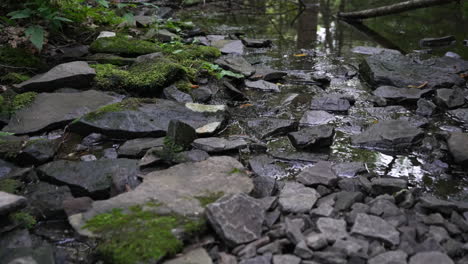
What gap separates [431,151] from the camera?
348 centimetres

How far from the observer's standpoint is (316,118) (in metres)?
4.18

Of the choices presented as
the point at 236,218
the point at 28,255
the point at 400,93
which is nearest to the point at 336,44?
the point at 400,93

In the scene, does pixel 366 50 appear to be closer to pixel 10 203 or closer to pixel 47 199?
pixel 47 199

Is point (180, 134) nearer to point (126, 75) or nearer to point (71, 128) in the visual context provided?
point (71, 128)

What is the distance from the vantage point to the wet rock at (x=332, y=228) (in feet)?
7.61

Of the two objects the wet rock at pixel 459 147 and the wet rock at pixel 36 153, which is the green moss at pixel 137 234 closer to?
the wet rock at pixel 36 153

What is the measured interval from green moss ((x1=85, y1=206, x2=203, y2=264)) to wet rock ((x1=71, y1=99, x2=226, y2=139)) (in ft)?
4.28

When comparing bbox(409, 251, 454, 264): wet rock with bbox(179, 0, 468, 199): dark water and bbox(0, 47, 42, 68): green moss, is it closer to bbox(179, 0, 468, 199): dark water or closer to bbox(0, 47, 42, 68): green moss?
bbox(179, 0, 468, 199): dark water

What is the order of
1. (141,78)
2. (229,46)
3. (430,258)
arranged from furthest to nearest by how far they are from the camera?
(229,46) → (141,78) → (430,258)

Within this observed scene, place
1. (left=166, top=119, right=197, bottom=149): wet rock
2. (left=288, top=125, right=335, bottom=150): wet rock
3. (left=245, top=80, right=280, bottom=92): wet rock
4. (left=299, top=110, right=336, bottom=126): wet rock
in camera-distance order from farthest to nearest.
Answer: (left=245, top=80, right=280, bottom=92): wet rock
(left=299, top=110, right=336, bottom=126): wet rock
(left=288, top=125, right=335, bottom=150): wet rock
(left=166, top=119, right=197, bottom=149): wet rock

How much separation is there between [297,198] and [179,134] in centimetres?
115

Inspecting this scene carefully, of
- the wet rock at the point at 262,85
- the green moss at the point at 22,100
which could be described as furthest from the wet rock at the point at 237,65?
the green moss at the point at 22,100

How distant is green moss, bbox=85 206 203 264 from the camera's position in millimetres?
2154

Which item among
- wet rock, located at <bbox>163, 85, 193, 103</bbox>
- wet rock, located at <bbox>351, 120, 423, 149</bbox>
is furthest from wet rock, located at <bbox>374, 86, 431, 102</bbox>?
wet rock, located at <bbox>163, 85, 193, 103</bbox>
